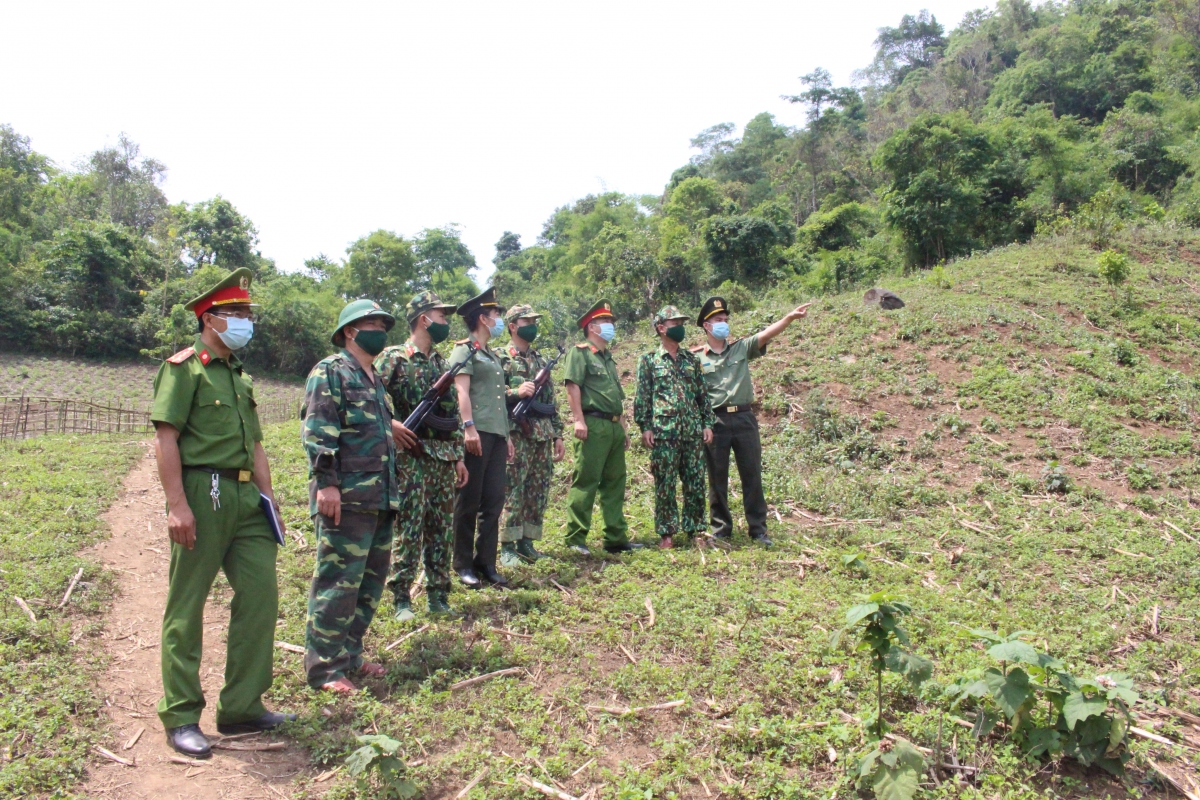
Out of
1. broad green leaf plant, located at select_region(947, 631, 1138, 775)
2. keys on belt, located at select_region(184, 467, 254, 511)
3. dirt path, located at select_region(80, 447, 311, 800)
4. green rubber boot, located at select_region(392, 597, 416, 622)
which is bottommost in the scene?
dirt path, located at select_region(80, 447, 311, 800)

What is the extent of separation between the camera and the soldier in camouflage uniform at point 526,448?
653 centimetres

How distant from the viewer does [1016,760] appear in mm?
3359

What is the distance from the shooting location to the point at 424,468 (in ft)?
16.7

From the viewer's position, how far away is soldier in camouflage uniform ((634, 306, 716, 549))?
6707 mm

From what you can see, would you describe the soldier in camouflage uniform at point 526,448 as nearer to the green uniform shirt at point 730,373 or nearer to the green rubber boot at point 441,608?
the green rubber boot at point 441,608

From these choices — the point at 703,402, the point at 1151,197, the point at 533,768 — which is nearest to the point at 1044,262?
the point at 703,402

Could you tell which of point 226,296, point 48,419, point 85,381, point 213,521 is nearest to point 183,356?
point 226,296

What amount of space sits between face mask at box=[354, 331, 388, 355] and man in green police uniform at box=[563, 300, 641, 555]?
2351 millimetres

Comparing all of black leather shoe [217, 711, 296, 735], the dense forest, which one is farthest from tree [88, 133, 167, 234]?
black leather shoe [217, 711, 296, 735]

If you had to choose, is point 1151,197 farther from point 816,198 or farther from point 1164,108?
point 816,198

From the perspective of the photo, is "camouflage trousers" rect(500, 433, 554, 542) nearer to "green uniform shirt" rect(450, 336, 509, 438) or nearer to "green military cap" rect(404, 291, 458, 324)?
"green uniform shirt" rect(450, 336, 509, 438)

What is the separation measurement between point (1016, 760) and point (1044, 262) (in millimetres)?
16222

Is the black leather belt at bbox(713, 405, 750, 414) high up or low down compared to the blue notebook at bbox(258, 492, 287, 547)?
up

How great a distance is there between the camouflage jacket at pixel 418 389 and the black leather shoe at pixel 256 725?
6.03 feet
